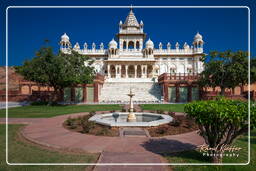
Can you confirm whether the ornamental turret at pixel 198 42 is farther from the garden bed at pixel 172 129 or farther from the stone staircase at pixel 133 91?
the garden bed at pixel 172 129

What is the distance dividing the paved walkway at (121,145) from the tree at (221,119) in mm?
1463

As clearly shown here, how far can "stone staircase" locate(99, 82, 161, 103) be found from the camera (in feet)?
84.3

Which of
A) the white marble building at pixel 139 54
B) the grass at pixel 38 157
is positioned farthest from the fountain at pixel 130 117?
the white marble building at pixel 139 54

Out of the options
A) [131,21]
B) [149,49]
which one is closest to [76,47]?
[131,21]

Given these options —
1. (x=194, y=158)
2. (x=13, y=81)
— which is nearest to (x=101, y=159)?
(x=194, y=158)

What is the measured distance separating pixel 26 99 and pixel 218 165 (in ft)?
93.9

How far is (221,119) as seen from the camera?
3.72 m

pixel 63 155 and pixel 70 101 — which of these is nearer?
pixel 63 155

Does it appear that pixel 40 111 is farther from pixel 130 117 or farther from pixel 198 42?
pixel 198 42

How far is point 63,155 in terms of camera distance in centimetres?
486

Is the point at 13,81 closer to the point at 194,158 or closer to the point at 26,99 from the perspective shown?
the point at 26,99

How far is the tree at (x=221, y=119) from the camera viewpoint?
359 cm

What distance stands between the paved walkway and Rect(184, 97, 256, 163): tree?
146 centimetres

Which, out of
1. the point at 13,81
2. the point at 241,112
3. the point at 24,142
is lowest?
the point at 24,142
